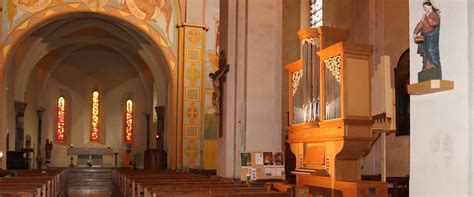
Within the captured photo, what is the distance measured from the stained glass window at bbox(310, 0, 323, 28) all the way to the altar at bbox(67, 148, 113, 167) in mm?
16002

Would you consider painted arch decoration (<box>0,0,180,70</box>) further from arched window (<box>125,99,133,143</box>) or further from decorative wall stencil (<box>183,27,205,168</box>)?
arched window (<box>125,99,133,143</box>)

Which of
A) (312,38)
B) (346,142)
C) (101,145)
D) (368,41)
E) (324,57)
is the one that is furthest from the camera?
(101,145)

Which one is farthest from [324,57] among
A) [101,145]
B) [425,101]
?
[101,145]

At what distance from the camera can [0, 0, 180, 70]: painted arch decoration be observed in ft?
62.0

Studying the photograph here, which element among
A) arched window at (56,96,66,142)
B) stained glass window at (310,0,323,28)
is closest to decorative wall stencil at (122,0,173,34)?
stained glass window at (310,0,323,28)

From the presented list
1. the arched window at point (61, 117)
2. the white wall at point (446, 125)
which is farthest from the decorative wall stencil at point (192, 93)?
the white wall at point (446, 125)

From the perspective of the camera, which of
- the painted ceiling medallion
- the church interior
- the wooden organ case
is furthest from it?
the painted ceiling medallion

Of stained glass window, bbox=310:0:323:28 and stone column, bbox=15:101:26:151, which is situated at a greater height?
stained glass window, bbox=310:0:323:28

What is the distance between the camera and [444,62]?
14.9ft

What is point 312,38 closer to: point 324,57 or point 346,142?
point 324,57

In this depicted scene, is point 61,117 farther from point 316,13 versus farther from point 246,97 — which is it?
point 246,97

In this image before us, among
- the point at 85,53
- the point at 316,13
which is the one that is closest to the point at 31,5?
the point at 316,13

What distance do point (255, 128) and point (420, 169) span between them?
24.2 ft

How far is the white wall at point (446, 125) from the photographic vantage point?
436cm
